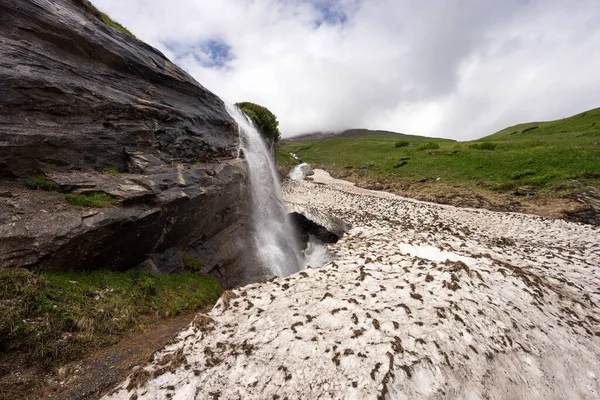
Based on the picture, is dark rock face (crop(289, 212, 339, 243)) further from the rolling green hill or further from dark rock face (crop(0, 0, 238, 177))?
the rolling green hill

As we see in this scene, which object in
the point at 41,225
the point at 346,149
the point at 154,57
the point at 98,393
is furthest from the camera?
the point at 346,149

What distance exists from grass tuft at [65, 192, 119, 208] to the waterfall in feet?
32.5

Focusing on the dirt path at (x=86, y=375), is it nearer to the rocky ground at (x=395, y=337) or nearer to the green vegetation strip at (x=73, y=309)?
the green vegetation strip at (x=73, y=309)

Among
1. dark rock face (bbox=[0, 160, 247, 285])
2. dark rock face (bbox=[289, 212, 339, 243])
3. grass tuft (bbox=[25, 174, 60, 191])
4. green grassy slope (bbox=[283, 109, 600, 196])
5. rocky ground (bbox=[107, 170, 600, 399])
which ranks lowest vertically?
dark rock face (bbox=[289, 212, 339, 243])

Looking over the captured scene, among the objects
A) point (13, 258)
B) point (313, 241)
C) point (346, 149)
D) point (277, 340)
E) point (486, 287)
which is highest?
point (346, 149)

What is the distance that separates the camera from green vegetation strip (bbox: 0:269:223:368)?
706cm

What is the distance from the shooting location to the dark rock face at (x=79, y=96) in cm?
1070

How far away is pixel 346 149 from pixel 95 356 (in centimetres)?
9390

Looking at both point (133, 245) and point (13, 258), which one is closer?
point (13, 258)

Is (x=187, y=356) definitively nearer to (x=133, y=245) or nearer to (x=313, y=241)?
(x=133, y=245)

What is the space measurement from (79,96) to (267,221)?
14.9 metres

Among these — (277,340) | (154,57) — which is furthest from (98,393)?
(154,57)

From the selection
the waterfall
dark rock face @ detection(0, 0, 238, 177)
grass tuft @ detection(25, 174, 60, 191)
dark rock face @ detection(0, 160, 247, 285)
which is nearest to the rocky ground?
dark rock face @ detection(0, 160, 247, 285)

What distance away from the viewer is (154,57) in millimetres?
17766
